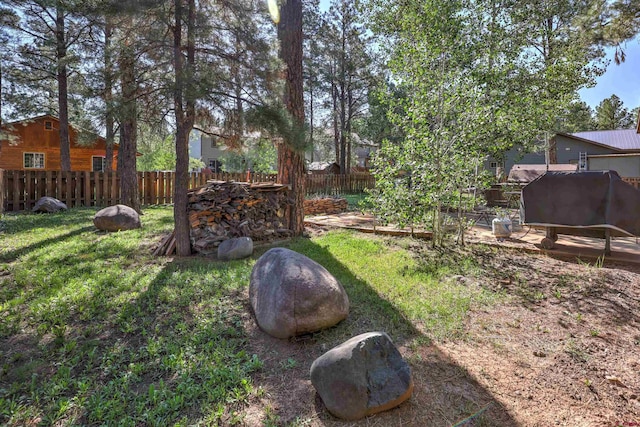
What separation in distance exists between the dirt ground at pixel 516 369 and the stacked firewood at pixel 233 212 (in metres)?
2.49

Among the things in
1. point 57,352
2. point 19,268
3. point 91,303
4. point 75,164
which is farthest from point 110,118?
point 75,164

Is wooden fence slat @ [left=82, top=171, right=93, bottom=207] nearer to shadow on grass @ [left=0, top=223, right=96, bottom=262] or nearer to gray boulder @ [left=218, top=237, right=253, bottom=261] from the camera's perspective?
shadow on grass @ [left=0, top=223, right=96, bottom=262]

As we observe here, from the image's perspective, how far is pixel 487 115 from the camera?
4.65 meters

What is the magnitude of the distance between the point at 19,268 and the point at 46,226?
10.6 feet

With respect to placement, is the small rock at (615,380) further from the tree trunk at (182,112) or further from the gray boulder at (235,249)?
the tree trunk at (182,112)

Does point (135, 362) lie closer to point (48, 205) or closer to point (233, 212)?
point (233, 212)

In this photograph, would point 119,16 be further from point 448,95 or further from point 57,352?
point 448,95

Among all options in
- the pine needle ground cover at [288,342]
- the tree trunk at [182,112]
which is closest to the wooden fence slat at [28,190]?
the pine needle ground cover at [288,342]

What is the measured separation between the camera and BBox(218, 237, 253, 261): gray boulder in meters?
4.79

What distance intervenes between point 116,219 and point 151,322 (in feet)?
14.4

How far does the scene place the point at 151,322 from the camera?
113 inches

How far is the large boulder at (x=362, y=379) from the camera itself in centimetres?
185

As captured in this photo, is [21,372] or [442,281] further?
[442,281]

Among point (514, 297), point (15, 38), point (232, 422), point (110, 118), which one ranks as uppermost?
point (15, 38)
